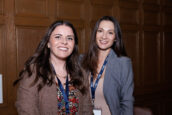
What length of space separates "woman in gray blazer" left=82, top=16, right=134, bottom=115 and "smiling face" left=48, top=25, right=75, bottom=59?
22.0 inches

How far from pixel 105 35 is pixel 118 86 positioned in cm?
58

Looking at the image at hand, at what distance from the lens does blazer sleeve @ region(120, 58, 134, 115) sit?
2246 mm

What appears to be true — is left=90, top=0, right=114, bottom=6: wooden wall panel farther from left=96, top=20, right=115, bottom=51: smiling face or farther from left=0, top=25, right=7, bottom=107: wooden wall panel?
left=0, top=25, right=7, bottom=107: wooden wall panel

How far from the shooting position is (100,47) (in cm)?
239

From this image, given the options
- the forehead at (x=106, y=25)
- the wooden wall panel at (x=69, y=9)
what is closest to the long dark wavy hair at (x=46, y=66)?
the forehead at (x=106, y=25)

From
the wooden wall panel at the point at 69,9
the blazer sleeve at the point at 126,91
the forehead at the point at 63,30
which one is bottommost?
the blazer sleeve at the point at 126,91

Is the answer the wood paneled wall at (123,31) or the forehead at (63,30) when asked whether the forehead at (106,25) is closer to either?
the forehead at (63,30)

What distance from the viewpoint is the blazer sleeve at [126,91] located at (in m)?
2.25

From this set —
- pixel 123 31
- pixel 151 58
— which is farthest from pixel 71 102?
pixel 151 58

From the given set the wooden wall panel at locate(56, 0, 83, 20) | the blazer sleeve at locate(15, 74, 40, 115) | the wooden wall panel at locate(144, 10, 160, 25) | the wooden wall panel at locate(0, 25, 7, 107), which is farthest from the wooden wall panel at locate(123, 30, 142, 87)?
the blazer sleeve at locate(15, 74, 40, 115)

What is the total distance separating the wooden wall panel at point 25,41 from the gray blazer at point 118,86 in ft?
3.98

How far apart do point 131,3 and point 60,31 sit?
2.61 meters

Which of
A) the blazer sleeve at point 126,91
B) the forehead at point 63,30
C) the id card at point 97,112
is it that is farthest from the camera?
the blazer sleeve at point 126,91

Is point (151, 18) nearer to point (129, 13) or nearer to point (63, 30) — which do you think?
A: point (129, 13)
